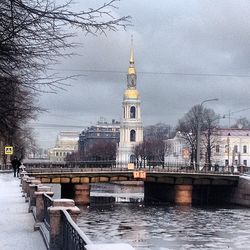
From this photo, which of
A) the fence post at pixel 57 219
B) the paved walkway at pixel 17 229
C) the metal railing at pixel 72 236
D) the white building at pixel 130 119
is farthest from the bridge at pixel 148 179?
the white building at pixel 130 119

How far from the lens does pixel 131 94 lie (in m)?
154

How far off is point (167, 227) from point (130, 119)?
116317mm

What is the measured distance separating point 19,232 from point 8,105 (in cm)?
368

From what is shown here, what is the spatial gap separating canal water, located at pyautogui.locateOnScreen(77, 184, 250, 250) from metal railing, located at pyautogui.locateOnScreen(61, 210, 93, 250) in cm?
1884

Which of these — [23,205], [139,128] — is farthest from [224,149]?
[23,205]

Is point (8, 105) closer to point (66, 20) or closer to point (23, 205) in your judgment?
point (66, 20)

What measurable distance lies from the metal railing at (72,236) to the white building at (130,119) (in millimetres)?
140990

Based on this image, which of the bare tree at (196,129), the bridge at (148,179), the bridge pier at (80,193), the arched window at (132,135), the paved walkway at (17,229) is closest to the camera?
the paved walkway at (17,229)

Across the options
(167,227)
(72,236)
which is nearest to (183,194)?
(167,227)

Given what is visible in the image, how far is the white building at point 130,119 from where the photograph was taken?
154125 mm

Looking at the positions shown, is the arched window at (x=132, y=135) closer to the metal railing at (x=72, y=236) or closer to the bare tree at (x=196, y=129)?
the bare tree at (x=196, y=129)

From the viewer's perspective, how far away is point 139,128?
15525 cm

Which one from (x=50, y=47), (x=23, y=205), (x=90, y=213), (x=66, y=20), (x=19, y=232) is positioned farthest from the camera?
(x=90, y=213)

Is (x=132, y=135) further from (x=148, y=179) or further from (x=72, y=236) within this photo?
(x=72, y=236)
